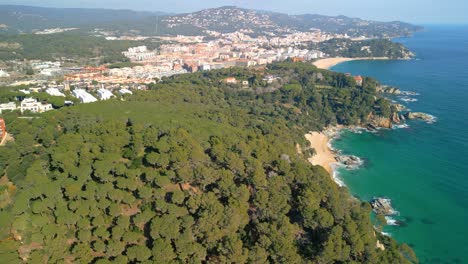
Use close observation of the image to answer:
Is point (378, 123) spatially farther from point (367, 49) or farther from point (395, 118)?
point (367, 49)

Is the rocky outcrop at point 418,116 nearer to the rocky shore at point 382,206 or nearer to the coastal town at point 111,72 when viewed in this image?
the coastal town at point 111,72

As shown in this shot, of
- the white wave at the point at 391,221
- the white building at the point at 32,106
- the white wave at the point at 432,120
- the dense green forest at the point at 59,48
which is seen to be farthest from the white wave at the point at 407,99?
the dense green forest at the point at 59,48

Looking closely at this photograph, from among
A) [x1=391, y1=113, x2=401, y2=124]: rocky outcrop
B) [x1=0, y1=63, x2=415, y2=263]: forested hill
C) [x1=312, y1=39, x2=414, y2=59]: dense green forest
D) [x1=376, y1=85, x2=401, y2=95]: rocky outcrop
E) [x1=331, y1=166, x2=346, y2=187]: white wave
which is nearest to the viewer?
[x1=0, y1=63, x2=415, y2=263]: forested hill

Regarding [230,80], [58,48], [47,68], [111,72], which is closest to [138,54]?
[58,48]

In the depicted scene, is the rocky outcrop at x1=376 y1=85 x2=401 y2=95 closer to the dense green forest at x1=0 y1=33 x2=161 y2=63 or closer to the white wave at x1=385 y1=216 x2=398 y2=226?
the white wave at x1=385 y1=216 x2=398 y2=226

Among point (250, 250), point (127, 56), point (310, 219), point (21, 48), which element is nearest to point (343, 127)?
point (310, 219)

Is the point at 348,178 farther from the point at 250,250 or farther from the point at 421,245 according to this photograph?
the point at 250,250

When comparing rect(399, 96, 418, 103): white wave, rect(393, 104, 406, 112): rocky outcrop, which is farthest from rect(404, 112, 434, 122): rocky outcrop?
rect(399, 96, 418, 103): white wave
